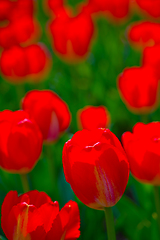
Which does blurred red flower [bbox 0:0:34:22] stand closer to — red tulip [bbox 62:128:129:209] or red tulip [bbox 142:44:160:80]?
red tulip [bbox 142:44:160:80]

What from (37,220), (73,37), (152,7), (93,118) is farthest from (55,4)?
(37,220)

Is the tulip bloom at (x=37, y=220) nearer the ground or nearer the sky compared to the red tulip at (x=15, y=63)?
nearer the sky

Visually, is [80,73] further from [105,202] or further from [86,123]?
[105,202]

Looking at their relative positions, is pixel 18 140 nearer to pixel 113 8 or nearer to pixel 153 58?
pixel 153 58

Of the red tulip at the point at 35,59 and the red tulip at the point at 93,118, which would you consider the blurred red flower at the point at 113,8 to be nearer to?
the red tulip at the point at 35,59

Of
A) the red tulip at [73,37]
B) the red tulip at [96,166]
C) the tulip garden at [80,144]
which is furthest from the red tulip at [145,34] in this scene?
the red tulip at [96,166]

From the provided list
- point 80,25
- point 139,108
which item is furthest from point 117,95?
point 139,108

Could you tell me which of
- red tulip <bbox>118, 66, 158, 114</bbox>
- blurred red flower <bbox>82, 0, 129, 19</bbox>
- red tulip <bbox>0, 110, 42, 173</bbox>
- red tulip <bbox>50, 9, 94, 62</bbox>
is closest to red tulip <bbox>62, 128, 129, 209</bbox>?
red tulip <bbox>0, 110, 42, 173</bbox>
